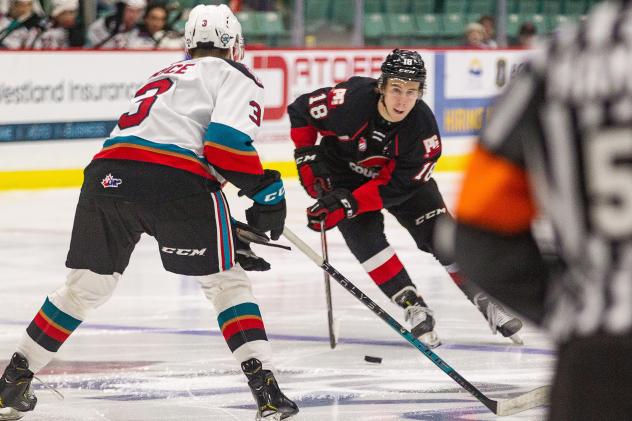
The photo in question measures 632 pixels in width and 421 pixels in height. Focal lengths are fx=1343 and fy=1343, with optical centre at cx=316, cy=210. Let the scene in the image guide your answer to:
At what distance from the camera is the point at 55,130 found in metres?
7.41

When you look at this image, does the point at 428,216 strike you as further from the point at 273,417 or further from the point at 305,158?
the point at 273,417

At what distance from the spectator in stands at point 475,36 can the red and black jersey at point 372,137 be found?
5.81m

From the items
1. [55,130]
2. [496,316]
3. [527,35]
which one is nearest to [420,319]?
[496,316]

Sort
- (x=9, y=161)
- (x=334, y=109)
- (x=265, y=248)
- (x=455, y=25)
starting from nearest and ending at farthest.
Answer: (x=334, y=109), (x=265, y=248), (x=9, y=161), (x=455, y=25)

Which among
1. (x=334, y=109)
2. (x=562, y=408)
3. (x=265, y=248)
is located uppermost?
(x=562, y=408)

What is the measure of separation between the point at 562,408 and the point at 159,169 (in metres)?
1.78

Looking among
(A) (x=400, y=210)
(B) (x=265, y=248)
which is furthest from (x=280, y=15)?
(A) (x=400, y=210)

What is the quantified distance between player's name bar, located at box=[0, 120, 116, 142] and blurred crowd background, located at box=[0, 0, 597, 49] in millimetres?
469

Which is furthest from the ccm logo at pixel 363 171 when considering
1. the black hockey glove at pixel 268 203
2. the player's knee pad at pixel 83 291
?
the player's knee pad at pixel 83 291

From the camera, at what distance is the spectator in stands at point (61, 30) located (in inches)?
297

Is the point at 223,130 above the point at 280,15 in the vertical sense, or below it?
above

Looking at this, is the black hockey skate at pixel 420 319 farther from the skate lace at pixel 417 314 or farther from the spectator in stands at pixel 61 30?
the spectator in stands at pixel 61 30

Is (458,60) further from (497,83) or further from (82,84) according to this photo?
(82,84)

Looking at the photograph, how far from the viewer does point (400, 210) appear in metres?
4.16
